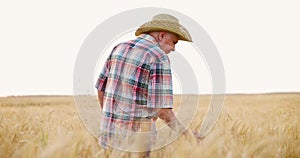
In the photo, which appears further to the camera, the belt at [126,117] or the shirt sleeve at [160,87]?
the belt at [126,117]

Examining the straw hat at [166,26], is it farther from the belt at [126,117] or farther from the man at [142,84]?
the belt at [126,117]

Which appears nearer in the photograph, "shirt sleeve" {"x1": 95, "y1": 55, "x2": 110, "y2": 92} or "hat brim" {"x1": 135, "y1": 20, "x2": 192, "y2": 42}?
"hat brim" {"x1": 135, "y1": 20, "x2": 192, "y2": 42}

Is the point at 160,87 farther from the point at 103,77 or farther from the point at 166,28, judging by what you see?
the point at 103,77

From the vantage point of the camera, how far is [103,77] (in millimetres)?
3357

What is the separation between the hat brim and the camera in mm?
3080

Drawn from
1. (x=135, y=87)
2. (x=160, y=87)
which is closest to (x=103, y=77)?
(x=135, y=87)

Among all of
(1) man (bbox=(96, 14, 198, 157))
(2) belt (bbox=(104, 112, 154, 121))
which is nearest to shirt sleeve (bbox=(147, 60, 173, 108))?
(1) man (bbox=(96, 14, 198, 157))

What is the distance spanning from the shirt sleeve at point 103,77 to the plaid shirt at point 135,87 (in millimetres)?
88

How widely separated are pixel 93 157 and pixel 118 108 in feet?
2.35

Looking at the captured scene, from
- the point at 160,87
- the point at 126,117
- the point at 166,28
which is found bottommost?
the point at 126,117

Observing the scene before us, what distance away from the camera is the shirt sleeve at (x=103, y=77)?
10.8 ft

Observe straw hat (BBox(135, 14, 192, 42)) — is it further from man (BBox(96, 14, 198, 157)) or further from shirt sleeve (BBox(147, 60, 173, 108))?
shirt sleeve (BBox(147, 60, 173, 108))

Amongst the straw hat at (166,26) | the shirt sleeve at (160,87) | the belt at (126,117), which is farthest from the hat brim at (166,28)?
the belt at (126,117)

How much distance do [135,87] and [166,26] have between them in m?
0.47
